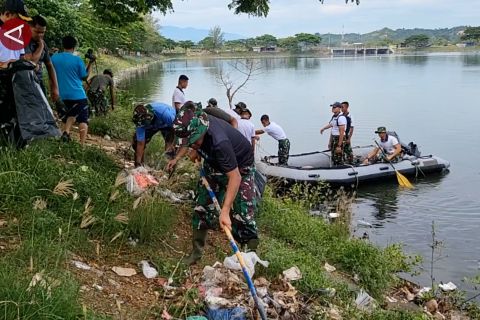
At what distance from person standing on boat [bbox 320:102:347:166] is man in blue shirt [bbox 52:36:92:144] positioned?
7.51 meters

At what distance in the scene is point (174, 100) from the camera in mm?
11219

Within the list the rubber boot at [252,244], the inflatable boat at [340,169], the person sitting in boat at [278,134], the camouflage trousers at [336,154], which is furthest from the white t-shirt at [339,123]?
the rubber boot at [252,244]

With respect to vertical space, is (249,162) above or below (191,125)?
below

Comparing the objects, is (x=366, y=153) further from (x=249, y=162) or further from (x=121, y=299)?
(x=121, y=299)

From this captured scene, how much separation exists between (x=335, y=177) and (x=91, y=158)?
25.2 feet

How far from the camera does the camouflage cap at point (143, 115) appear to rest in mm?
6746

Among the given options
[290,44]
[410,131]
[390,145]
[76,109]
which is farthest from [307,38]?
[76,109]

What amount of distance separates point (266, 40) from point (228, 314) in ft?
472

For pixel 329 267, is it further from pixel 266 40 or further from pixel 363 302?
pixel 266 40

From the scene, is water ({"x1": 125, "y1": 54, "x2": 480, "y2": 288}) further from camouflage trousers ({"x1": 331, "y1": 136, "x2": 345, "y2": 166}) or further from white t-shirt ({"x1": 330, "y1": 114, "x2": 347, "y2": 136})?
white t-shirt ({"x1": 330, "y1": 114, "x2": 347, "y2": 136})

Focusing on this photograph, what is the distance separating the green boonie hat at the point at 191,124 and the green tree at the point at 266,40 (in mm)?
137899

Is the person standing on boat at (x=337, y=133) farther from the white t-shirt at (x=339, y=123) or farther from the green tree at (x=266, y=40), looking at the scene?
the green tree at (x=266, y=40)

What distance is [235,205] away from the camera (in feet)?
15.5

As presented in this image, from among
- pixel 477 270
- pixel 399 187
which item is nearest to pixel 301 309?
pixel 477 270
